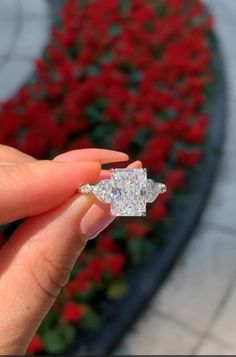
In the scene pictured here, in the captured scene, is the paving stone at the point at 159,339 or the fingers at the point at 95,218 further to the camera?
the paving stone at the point at 159,339

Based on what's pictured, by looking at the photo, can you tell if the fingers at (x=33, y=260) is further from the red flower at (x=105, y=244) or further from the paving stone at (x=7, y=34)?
the paving stone at (x=7, y=34)

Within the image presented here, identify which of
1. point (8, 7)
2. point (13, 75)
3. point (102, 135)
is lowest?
point (102, 135)

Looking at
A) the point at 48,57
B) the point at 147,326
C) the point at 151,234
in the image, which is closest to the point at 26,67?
the point at 48,57

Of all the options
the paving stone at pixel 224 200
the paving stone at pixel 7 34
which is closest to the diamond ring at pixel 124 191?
the paving stone at pixel 224 200

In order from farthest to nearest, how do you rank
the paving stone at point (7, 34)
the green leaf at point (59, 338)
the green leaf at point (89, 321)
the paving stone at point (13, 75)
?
1. the paving stone at point (7, 34)
2. the paving stone at point (13, 75)
3. the green leaf at point (89, 321)
4. the green leaf at point (59, 338)

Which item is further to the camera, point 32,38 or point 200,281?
point 32,38

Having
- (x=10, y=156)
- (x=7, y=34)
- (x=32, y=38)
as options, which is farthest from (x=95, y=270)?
(x=7, y=34)

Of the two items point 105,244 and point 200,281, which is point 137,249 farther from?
point 200,281
